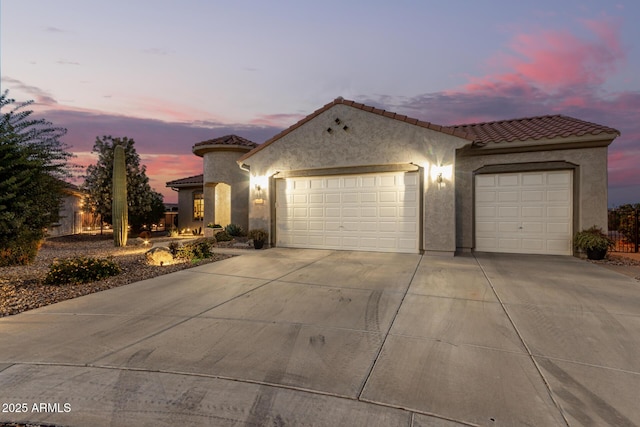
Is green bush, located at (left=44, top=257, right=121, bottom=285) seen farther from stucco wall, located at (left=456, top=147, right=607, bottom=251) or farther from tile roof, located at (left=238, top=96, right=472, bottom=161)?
stucco wall, located at (left=456, top=147, right=607, bottom=251)

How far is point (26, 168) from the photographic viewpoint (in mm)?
6160

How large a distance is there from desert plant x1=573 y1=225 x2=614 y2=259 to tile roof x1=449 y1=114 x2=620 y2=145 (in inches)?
109

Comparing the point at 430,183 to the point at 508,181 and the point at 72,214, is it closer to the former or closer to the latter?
the point at 508,181

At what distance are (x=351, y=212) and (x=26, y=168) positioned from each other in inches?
333

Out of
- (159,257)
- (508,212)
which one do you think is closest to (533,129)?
(508,212)

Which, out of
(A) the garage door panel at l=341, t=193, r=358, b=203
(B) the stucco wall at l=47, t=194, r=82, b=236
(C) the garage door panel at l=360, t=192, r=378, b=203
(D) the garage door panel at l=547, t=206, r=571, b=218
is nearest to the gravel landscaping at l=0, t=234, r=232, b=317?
(A) the garage door panel at l=341, t=193, r=358, b=203

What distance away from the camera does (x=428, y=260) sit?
8578 mm

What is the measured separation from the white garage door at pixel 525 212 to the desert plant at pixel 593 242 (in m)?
0.52

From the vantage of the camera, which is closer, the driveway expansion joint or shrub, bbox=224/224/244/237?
the driveway expansion joint

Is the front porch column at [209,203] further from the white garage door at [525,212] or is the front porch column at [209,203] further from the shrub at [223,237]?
the white garage door at [525,212]

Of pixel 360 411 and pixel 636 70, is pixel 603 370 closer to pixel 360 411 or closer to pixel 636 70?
pixel 360 411

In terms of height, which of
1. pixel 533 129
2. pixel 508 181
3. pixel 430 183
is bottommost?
pixel 430 183

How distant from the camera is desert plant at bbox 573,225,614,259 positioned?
Result: 8.47 meters

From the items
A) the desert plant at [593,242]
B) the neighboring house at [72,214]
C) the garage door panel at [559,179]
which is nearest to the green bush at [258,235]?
the garage door panel at [559,179]
